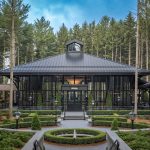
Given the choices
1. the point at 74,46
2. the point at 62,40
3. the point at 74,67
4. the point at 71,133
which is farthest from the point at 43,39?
the point at 71,133

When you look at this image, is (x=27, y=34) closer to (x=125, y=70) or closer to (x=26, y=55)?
(x=26, y=55)

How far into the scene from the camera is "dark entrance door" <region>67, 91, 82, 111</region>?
42781 mm

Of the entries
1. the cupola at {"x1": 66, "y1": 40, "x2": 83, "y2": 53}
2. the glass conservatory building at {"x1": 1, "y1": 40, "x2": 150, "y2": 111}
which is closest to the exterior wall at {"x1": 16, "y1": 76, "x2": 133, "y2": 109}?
the glass conservatory building at {"x1": 1, "y1": 40, "x2": 150, "y2": 111}

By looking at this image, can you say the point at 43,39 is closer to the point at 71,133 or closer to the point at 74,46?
the point at 74,46

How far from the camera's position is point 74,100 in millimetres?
43188

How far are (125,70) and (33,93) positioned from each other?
1232 centimetres

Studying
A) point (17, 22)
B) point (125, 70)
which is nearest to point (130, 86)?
point (125, 70)

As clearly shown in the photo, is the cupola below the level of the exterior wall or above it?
above

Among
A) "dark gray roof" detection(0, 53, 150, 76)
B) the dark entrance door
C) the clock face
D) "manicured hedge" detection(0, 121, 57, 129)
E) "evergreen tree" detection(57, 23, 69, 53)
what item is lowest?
"manicured hedge" detection(0, 121, 57, 129)

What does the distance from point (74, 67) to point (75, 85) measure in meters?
2.45

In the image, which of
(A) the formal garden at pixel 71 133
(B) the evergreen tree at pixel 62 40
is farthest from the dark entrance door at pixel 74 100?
(B) the evergreen tree at pixel 62 40

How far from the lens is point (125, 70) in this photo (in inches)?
1692

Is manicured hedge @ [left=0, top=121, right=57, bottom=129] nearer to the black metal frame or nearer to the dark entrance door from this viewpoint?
the dark entrance door

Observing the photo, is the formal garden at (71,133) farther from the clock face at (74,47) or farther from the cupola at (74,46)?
the clock face at (74,47)
